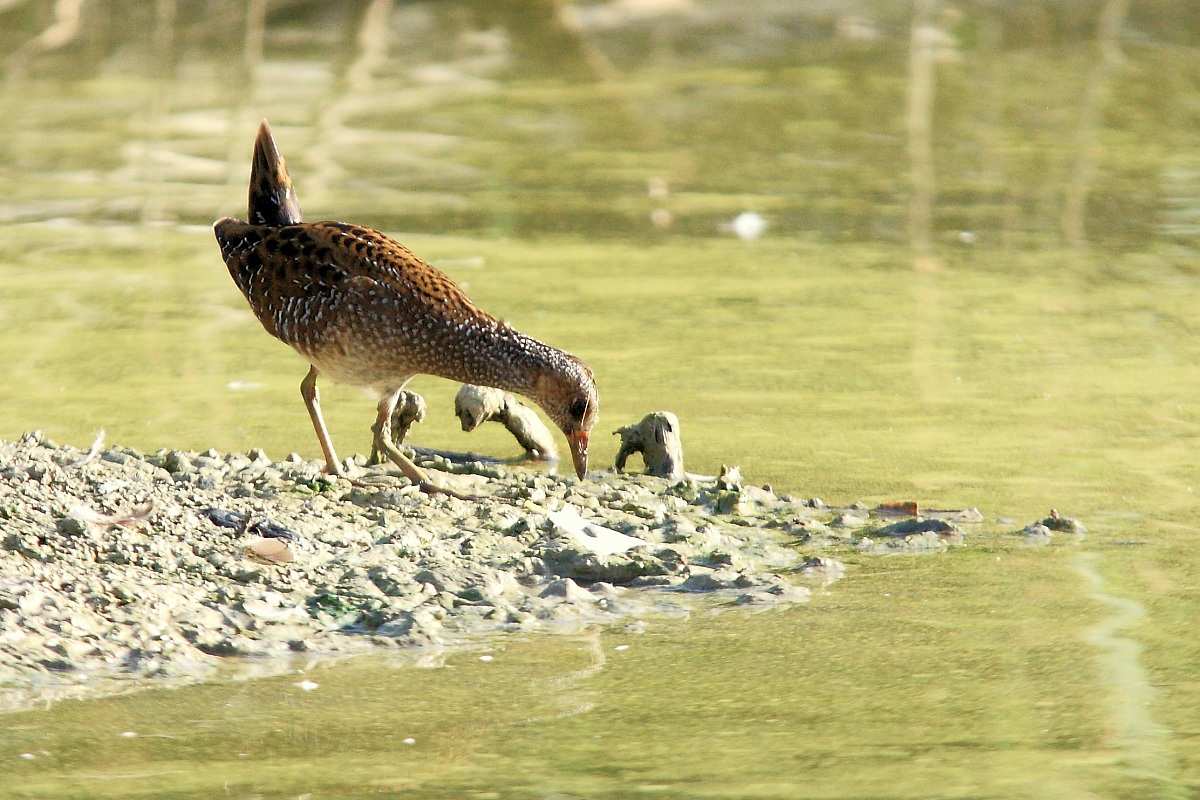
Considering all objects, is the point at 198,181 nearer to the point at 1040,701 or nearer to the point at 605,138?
the point at 605,138

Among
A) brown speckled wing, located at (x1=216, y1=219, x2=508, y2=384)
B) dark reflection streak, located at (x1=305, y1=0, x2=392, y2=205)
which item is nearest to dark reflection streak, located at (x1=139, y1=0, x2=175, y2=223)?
dark reflection streak, located at (x1=305, y1=0, x2=392, y2=205)

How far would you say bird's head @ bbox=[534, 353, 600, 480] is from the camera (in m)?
5.38

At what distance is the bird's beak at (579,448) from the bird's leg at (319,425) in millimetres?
715

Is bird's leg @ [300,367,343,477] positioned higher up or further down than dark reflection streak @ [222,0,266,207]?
further down

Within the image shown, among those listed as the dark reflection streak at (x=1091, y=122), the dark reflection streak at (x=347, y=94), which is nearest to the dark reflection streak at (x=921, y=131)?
the dark reflection streak at (x=1091, y=122)

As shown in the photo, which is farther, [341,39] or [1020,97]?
[341,39]

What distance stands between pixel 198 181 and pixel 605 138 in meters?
2.67

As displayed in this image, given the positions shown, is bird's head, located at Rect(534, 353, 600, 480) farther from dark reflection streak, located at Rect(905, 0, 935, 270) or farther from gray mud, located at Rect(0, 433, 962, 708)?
dark reflection streak, located at Rect(905, 0, 935, 270)

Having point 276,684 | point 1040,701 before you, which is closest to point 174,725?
point 276,684

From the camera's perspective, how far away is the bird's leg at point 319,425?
558 centimetres

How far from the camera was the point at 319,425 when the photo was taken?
5.66 m

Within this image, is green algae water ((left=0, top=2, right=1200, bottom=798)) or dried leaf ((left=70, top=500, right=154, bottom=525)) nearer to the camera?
green algae water ((left=0, top=2, right=1200, bottom=798))

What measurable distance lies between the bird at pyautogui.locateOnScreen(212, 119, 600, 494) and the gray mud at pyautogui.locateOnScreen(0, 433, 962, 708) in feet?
0.81

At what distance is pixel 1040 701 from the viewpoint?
150 inches
